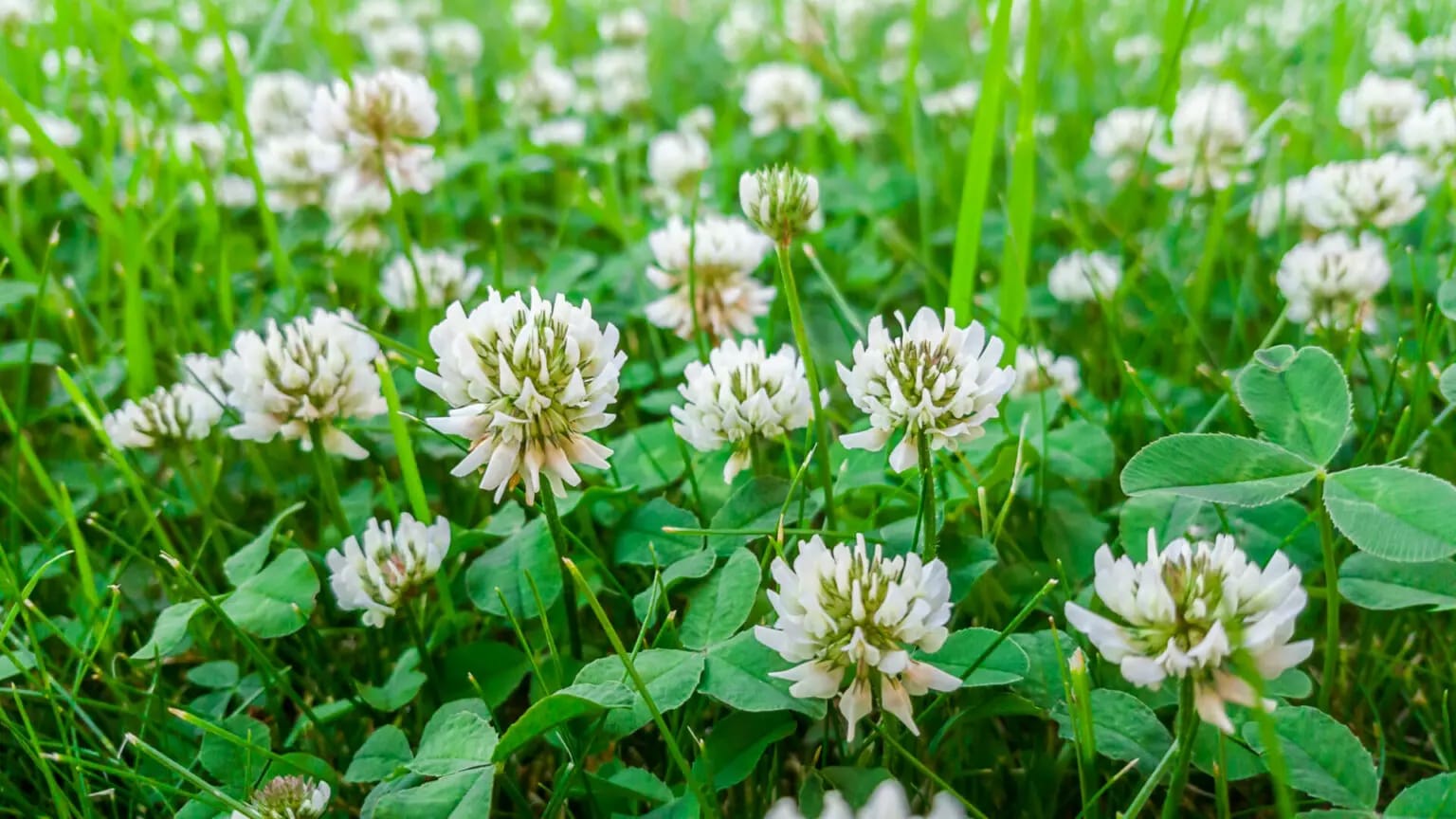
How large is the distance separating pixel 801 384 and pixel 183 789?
567mm

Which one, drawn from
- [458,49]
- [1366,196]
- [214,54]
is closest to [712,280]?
[1366,196]

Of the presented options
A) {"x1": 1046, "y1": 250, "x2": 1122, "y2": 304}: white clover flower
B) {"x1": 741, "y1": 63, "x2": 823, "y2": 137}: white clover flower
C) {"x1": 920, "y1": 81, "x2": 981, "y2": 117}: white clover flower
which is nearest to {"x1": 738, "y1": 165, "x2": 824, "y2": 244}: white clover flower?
{"x1": 1046, "y1": 250, "x2": 1122, "y2": 304}: white clover flower

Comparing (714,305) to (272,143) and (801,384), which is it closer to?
(801,384)

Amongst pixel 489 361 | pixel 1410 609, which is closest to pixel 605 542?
pixel 489 361

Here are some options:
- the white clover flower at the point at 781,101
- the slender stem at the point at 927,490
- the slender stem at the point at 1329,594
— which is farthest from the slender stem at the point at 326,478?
the white clover flower at the point at 781,101

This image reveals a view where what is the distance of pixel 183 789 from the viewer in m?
0.87

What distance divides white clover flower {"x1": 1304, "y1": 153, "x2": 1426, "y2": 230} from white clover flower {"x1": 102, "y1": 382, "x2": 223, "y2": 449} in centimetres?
134

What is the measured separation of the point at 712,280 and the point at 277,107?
138 centimetres

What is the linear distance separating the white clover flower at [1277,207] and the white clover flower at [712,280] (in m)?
0.77

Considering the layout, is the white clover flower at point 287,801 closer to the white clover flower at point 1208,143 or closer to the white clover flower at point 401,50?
the white clover flower at point 1208,143

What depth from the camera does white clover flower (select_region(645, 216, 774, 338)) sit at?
1.27m

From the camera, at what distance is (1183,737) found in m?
0.67

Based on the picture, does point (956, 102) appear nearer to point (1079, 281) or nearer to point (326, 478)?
point (1079, 281)

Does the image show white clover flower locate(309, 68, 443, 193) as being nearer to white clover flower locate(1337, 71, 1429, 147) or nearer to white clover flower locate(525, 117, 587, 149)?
white clover flower locate(525, 117, 587, 149)
